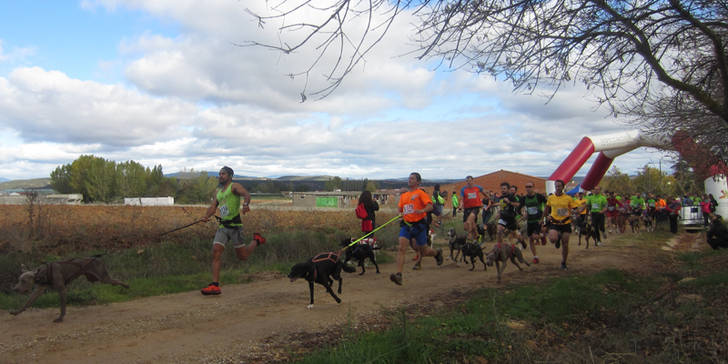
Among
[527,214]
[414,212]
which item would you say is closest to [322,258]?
[414,212]

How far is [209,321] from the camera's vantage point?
6.36m

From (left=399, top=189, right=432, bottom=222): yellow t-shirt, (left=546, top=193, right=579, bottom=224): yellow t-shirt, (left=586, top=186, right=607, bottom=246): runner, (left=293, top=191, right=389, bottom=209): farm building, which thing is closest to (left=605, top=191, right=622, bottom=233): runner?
(left=586, top=186, right=607, bottom=246): runner

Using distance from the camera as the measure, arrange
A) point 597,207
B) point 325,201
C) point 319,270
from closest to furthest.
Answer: point 319,270 < point 597,207 < point 325,201

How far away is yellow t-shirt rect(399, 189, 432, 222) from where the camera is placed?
370 inches

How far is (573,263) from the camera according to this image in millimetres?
12164

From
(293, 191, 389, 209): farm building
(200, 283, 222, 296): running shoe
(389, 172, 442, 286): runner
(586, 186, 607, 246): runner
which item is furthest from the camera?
(293, 191, 389, 209): farm building

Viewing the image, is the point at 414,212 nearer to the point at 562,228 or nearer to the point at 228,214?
the point at 228,214

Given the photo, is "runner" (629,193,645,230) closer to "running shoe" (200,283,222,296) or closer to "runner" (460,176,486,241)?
"runner" (460,176,486,241)

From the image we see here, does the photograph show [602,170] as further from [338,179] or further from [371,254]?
[338,179]

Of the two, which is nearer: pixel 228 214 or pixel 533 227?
pixel 228 214

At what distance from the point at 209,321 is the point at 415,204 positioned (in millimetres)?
4495

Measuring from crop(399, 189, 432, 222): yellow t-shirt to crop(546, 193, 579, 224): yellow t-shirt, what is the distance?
11.2 feet

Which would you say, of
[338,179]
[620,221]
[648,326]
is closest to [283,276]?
[648,326]

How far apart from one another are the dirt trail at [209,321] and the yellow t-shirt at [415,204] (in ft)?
4.08
